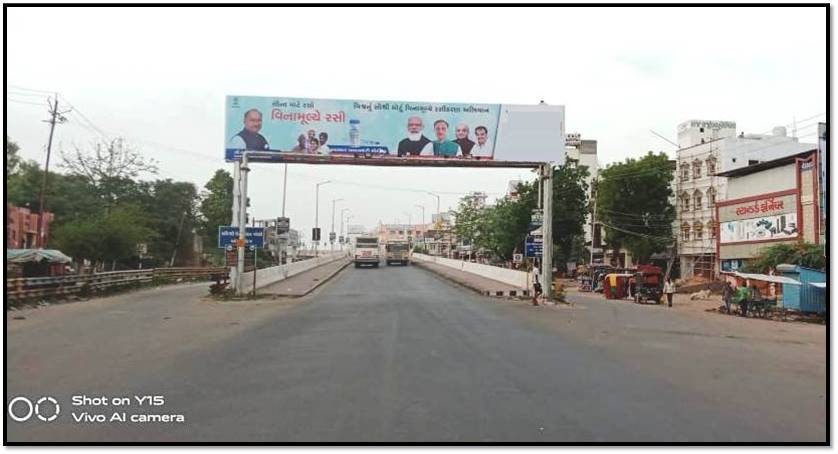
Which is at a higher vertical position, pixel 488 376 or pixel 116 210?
pixel 116 210

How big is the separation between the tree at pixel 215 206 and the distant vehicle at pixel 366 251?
47.0 feet

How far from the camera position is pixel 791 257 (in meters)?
26.7

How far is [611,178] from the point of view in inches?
2291

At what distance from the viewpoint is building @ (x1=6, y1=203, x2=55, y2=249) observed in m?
17.4

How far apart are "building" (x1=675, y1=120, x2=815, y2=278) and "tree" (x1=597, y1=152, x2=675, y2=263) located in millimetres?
1082

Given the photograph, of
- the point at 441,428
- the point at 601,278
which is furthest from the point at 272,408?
the point at 601,278

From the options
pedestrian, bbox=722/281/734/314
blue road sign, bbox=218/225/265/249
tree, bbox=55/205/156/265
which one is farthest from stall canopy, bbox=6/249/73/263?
pedestrian, bbox=722/281/734/314

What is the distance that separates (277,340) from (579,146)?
75823 millimetres

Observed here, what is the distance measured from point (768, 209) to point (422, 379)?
1340 inches

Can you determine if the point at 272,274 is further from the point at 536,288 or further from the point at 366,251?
the point at 366,251

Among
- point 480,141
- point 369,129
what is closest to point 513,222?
point 480,141

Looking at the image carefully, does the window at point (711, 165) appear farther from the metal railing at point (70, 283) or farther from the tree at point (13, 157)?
the tree at point (13, 157)

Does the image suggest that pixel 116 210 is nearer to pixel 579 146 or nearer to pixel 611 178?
pixel 611 178

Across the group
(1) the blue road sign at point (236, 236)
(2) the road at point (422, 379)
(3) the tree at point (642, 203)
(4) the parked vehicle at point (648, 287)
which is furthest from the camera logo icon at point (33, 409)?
(3) the tree at point (642, 203)
